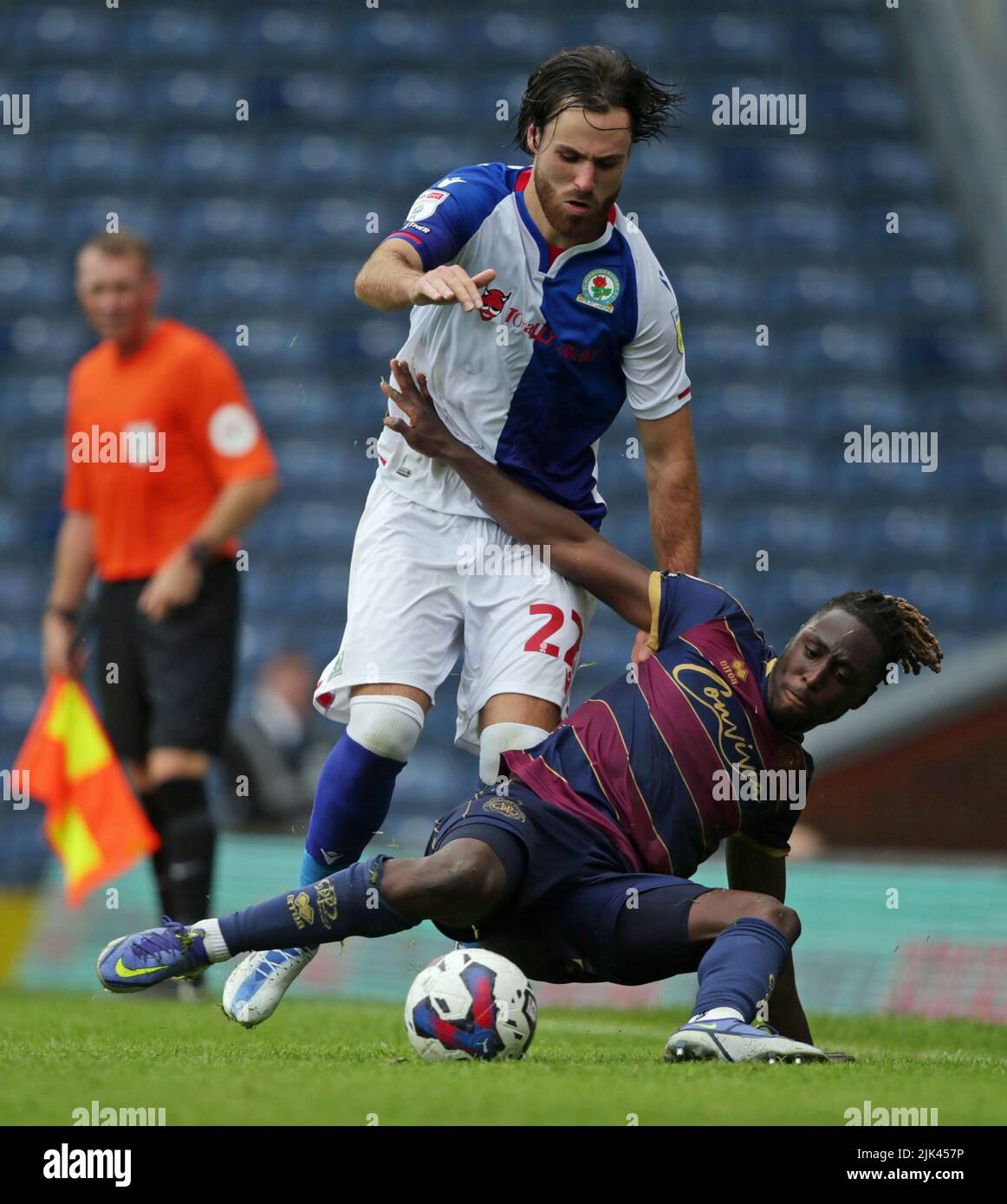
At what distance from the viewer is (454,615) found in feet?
15.3

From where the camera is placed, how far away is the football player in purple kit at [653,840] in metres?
3.85

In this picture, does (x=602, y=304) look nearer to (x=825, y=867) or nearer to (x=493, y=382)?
(x=493, y=382)

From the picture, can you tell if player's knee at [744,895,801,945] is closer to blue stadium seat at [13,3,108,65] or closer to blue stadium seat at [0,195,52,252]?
blue stadium seat at [0,195,52,252]

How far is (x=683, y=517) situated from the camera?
4738 millimetres

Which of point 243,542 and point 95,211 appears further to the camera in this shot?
point 95,211

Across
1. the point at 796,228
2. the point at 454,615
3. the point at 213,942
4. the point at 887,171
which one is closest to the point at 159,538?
the point at 454,615

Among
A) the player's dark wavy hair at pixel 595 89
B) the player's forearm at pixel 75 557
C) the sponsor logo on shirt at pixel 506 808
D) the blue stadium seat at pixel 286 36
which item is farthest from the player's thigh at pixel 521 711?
the blue stadium seat at pixel 286 36

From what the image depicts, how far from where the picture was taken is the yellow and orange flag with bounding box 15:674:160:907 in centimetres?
722

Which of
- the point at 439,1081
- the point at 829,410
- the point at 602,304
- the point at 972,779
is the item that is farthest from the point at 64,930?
the point at 829,410

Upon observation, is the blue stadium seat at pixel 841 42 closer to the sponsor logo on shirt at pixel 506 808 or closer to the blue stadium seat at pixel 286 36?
the blue stadium seat at pixel 286 36

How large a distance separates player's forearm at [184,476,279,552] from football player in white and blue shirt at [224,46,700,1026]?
1.73 meters

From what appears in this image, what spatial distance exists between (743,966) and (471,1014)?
553 mm
